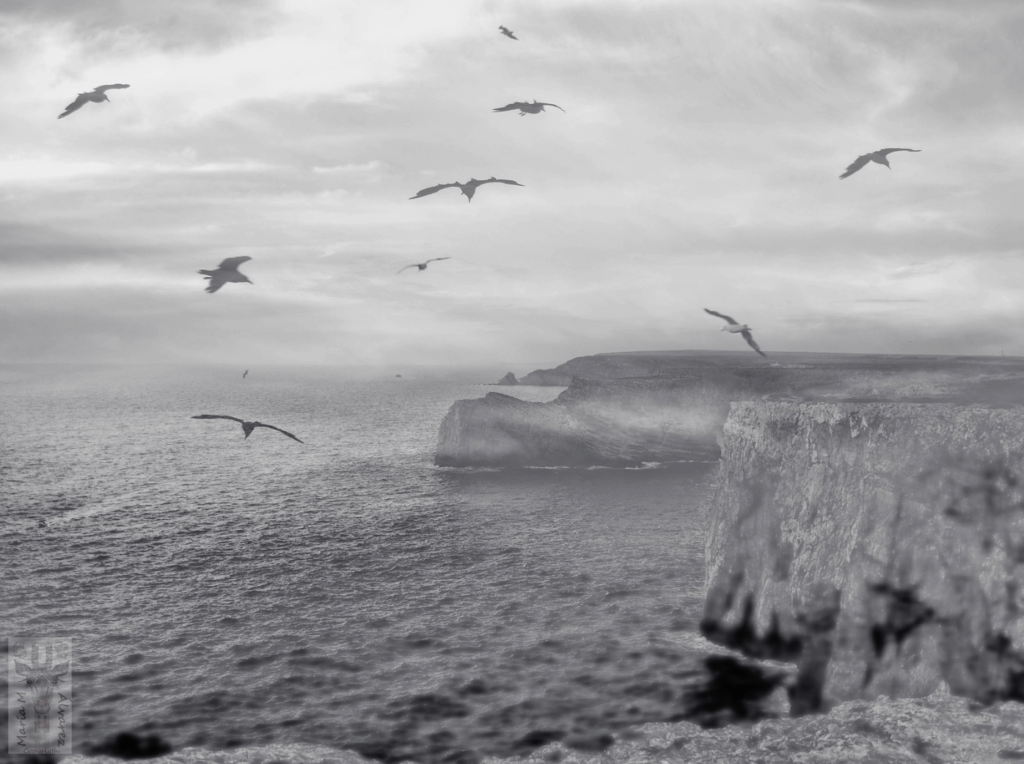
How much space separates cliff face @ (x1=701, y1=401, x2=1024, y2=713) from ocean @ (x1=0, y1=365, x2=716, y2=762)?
4092mm

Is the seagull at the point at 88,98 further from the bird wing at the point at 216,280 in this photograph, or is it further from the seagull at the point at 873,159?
the seagull at the point at 873,159

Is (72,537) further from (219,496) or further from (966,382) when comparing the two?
(966,382)

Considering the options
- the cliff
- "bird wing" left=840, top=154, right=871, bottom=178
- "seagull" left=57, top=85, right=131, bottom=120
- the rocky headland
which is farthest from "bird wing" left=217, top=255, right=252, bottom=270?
the cliff

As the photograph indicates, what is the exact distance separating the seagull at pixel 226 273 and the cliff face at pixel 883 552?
20.0m

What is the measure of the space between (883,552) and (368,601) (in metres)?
21.8

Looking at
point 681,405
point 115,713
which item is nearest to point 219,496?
point 115,713

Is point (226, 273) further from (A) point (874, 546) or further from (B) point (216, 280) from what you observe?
(A) point (874, 546)

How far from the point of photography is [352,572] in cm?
4019

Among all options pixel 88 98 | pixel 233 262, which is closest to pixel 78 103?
pixel 88 98

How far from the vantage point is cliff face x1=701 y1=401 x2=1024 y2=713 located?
21.6m
